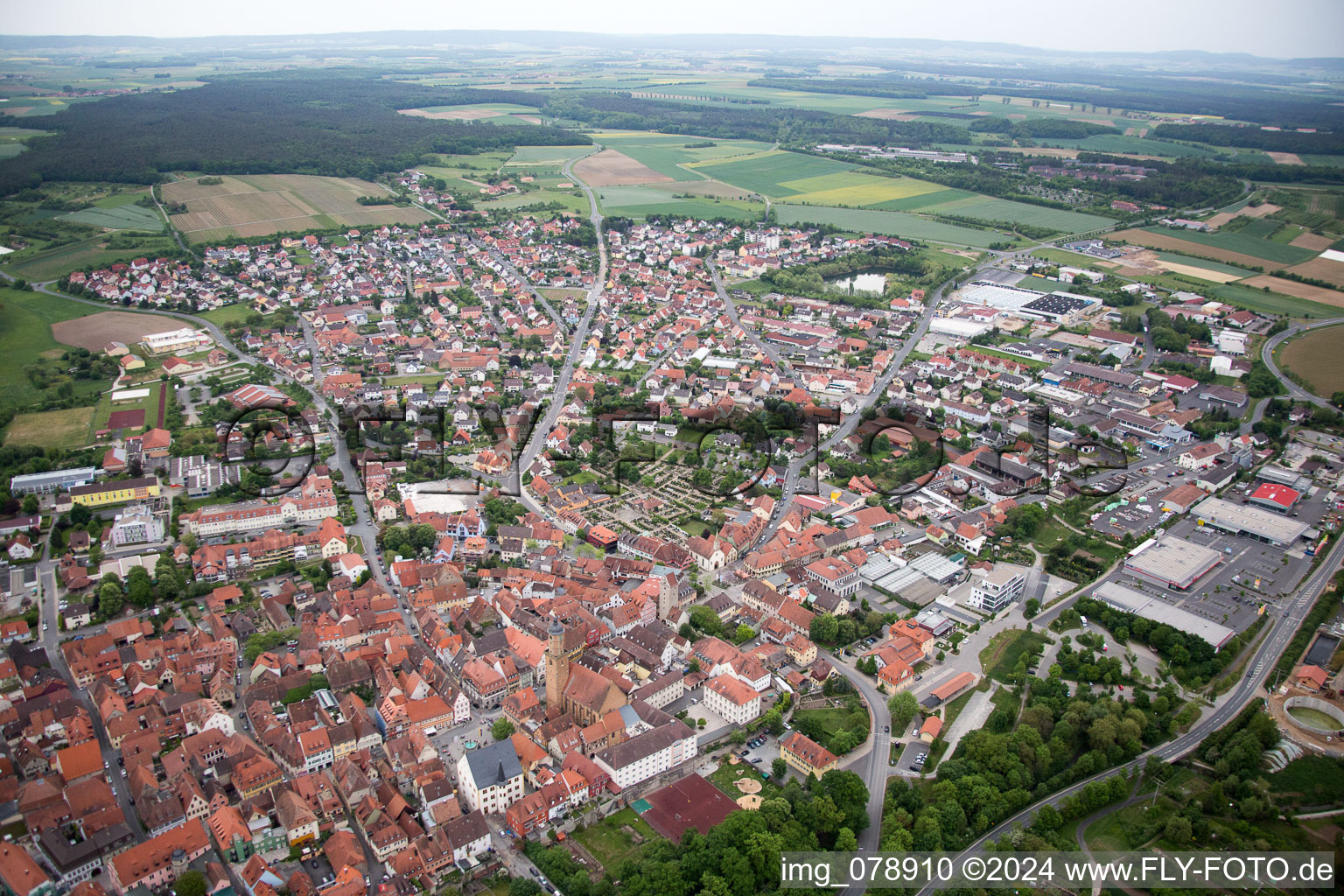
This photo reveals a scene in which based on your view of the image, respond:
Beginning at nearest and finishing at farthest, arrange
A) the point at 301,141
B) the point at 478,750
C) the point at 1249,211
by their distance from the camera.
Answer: the point at 478,750
the point at 1249,211
the point at 301,141

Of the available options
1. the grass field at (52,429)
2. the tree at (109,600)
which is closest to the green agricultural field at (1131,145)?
the grass field at (52,429)

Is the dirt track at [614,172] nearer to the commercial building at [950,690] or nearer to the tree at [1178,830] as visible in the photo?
the commercial building at [950,690]

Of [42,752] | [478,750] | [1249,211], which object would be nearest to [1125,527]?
[478,750]

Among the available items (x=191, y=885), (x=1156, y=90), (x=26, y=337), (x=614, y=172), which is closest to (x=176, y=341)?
(x=26, y=337)

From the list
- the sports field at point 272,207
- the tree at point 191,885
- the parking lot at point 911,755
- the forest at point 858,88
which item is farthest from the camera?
the forest at point 858,88

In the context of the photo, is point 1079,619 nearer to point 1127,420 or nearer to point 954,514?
point 954,514

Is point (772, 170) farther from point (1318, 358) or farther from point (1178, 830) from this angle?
point (1178, 830)

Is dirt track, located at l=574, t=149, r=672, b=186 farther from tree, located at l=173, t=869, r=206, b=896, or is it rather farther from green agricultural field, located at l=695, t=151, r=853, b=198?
tree, located at l=173, t=869, r=206, b=896
